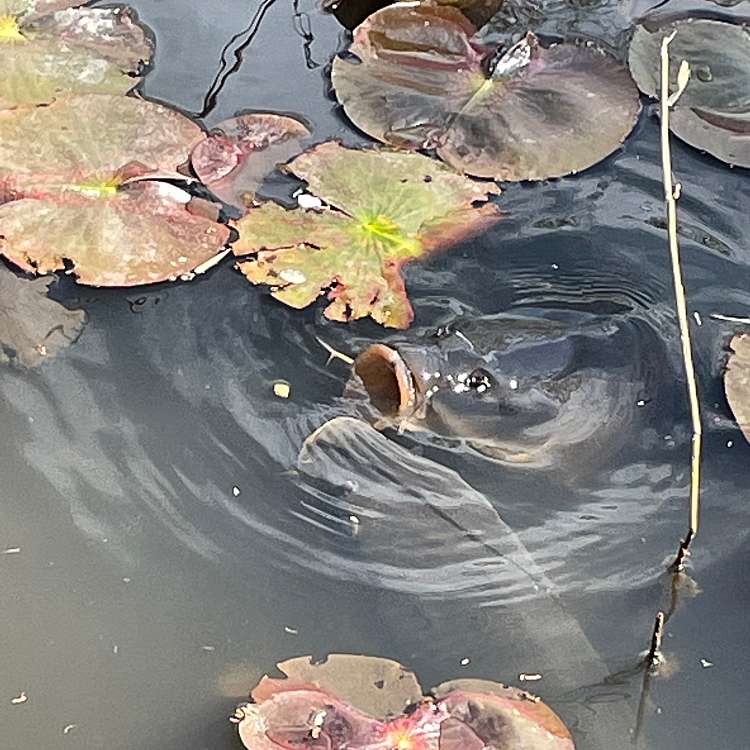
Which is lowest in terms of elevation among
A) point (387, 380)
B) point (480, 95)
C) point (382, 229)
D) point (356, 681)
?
point (356, 681)

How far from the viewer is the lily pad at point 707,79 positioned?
8.33ft

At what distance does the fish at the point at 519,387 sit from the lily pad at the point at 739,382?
0.43 feet

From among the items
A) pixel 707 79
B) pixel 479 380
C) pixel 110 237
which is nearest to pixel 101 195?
pixel 110 237

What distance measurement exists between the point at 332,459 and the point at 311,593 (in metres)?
0.26

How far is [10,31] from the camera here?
8.68 ft

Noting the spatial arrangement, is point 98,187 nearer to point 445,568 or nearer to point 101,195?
point 101,195

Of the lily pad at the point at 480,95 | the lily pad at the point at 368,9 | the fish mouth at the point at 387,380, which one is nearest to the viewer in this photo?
the fish mouth at the point at 387,380

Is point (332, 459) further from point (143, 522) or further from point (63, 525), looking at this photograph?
point (63, 525)

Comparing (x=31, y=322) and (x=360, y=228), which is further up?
(x=360, y=228)

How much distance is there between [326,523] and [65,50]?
140cm

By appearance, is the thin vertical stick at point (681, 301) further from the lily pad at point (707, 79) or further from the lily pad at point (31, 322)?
the lily pad at point (31, 322)

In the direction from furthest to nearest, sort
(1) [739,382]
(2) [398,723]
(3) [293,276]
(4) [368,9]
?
(4) [368,9], (3) [293,276], (1) [739,382], (2) [398,723]

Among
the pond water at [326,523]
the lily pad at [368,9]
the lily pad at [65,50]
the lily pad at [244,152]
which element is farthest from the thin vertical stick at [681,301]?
the lily pad at [65,50]

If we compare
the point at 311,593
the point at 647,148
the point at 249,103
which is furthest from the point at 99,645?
the point at 647,148
